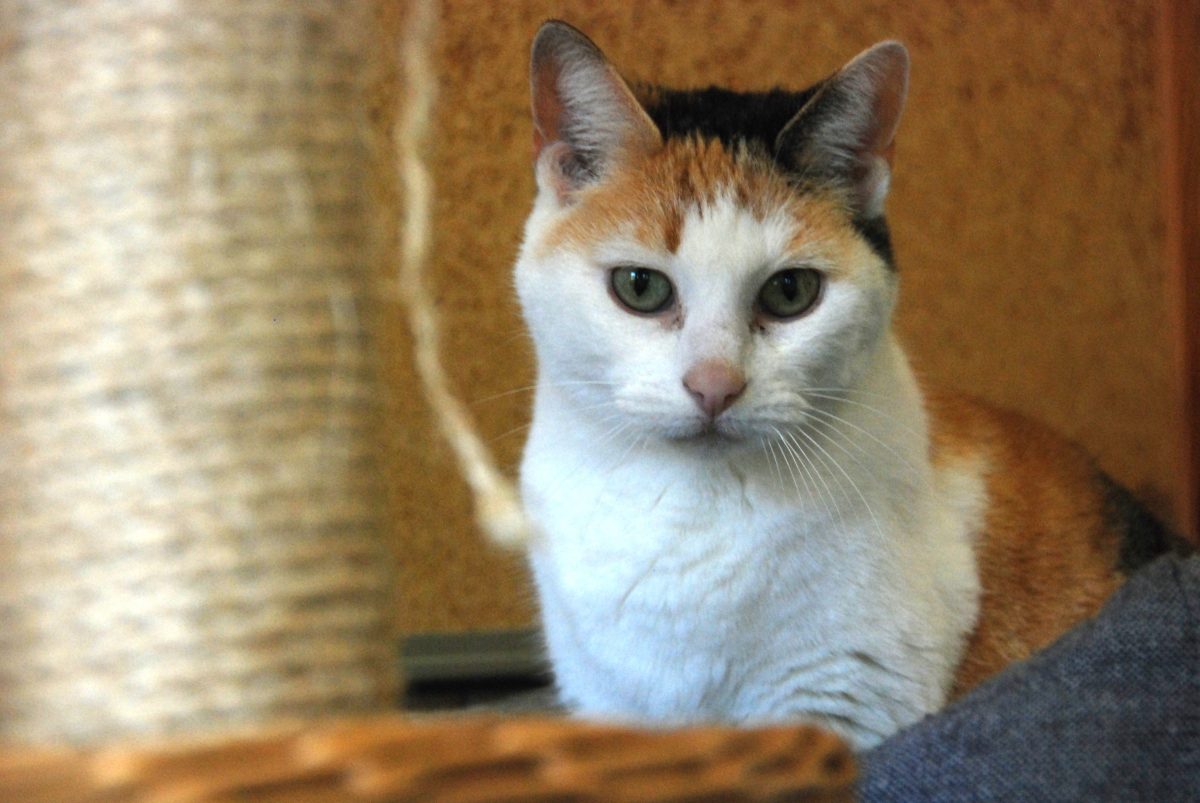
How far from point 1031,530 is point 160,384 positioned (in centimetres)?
132

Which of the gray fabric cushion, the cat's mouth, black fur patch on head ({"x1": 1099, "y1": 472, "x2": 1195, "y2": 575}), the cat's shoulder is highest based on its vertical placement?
the cat's mouth

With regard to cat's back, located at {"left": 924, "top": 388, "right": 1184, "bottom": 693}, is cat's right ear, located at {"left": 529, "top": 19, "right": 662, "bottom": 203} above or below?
above

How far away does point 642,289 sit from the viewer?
140 cm

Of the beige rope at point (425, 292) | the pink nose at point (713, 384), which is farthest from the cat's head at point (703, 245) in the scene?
the beige rope at point (425, 292)

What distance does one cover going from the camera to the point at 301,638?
83 cm

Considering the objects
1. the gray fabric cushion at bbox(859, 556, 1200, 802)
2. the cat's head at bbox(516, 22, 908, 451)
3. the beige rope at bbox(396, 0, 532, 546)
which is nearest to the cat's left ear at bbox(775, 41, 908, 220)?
the cat's head at bbox(516, 22, 908, 451)

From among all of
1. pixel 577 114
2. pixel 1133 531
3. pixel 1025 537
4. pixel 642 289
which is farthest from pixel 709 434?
pixel 1133 531

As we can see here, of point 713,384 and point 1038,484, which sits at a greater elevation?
point 713,384

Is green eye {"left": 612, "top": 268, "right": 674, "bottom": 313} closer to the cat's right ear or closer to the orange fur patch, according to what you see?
the cat's right ear

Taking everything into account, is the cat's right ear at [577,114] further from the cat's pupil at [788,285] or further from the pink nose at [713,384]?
the pink nose at [713,384]

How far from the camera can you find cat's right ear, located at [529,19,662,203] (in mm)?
1420

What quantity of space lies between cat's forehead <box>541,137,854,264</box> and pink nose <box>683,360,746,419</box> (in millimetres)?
186

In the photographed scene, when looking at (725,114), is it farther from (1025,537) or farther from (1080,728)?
(1080,728)

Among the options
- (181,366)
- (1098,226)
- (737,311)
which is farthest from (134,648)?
(1098,226)
